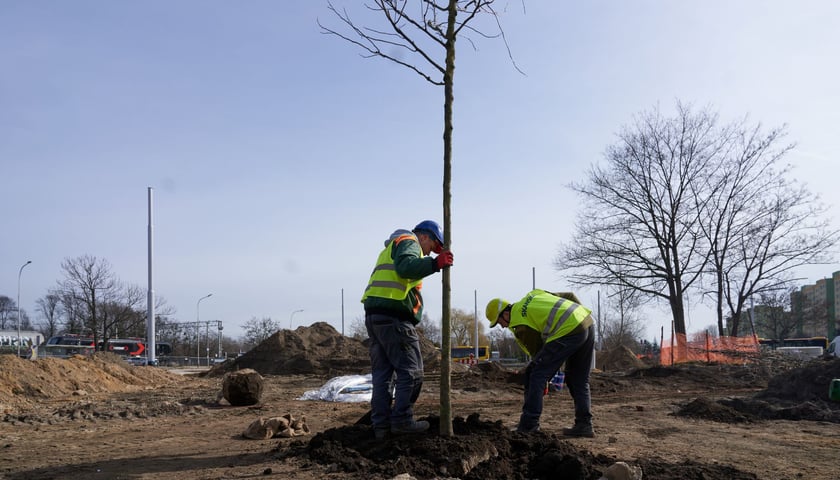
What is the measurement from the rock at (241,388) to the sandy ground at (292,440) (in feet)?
0.80

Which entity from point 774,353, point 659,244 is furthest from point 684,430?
point 659,244

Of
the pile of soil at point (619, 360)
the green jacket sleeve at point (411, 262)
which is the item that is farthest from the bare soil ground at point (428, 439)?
the pile of soil at point (619, 360)

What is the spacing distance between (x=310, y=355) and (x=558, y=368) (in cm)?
2077

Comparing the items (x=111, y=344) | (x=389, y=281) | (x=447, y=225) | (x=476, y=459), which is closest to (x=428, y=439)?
(x=476, y=459)

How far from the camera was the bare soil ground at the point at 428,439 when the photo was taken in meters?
4.57

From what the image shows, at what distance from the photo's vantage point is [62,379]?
1478 centimetres

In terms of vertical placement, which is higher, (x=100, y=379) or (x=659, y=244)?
(x=659, y=244)

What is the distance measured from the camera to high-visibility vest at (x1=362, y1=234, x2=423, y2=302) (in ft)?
17.2

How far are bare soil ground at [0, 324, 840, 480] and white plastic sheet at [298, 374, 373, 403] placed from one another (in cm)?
36

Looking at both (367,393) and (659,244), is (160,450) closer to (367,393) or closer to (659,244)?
(367,393)

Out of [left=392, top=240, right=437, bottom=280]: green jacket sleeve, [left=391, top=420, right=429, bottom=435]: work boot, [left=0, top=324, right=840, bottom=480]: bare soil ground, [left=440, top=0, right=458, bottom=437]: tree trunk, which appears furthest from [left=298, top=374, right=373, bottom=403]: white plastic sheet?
[left=392, top=240, right=437, bottom=280]: green jacket sleeve

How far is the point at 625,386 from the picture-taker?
15.7 metres

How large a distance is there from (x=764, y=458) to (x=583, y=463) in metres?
2.35

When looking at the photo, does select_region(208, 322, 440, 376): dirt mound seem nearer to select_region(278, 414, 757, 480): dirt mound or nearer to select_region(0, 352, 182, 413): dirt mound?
select_region(0, 352, 182, 413): dirt mound
